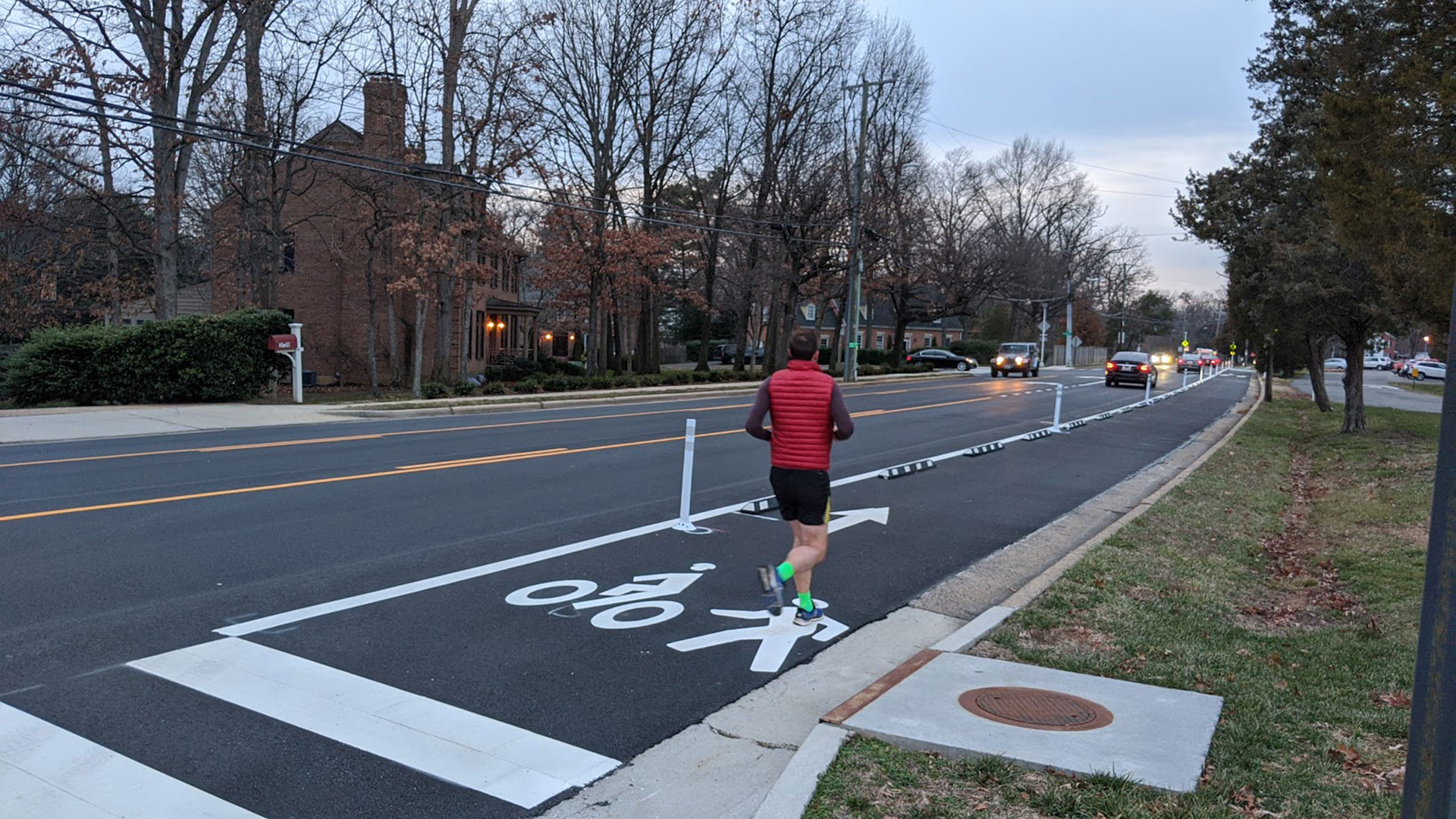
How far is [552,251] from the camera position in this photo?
113 feet

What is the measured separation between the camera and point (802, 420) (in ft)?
20.8

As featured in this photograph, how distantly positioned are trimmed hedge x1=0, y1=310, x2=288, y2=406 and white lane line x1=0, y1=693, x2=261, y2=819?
19104 millimetres

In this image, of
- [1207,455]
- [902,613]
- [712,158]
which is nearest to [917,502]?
[902,613]

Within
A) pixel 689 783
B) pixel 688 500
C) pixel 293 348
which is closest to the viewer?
pixel 689 783

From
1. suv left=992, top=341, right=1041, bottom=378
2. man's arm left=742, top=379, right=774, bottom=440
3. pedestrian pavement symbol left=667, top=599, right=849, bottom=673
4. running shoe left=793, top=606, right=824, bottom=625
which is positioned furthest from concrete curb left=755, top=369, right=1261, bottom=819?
suv left=992, top=341, right=1041, bottom=378

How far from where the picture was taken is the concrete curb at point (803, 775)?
3.85 metres

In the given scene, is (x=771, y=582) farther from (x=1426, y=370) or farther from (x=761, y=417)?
(x=1426, y=370)

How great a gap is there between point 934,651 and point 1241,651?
200cm

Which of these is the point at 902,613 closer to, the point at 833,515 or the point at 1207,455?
the point at 833,515

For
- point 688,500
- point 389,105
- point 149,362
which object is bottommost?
point 688,500

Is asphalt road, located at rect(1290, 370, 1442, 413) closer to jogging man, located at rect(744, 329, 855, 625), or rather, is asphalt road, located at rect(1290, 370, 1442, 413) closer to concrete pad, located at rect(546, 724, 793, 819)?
jogging man, located at rect(744, 329, 855, 625)

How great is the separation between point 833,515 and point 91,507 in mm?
7083

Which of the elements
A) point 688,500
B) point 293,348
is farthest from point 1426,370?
point 688,500

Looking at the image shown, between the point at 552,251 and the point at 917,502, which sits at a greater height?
the point at 552,251
